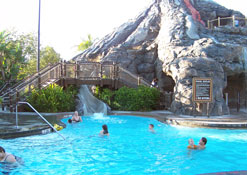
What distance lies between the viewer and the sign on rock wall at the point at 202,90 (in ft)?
47.3

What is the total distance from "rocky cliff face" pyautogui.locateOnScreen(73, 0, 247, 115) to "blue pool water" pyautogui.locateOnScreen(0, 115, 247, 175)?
17.0ft

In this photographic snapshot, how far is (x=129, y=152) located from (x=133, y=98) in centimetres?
994

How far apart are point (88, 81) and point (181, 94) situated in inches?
267

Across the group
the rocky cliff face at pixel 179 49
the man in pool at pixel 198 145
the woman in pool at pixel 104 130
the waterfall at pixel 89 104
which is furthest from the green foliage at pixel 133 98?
the man in pool at pixel 198 145

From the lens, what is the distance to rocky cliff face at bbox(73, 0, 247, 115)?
16.4 meters

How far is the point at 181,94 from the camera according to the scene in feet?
53.6

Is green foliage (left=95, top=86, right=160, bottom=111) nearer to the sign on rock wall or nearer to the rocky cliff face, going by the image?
the rocky cliff face

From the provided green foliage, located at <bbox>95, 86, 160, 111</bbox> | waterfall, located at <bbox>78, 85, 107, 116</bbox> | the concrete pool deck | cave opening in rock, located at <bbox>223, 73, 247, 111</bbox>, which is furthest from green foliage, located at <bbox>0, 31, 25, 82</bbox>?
cave opening in rock, located at <bbox>223, 73, 247, 111</bbox>

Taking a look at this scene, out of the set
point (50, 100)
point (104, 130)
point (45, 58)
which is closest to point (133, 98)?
point (50, 100)

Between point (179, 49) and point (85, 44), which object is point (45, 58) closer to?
point (85, 44)

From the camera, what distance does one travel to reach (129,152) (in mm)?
8508

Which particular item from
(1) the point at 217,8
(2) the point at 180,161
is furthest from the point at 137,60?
(2) the point at 180,161

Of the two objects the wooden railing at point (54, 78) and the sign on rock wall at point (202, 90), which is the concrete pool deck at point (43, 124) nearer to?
the sign on rock wall at point (202, 90)

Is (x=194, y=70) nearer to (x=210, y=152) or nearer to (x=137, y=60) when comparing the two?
(x=210, y=152)
